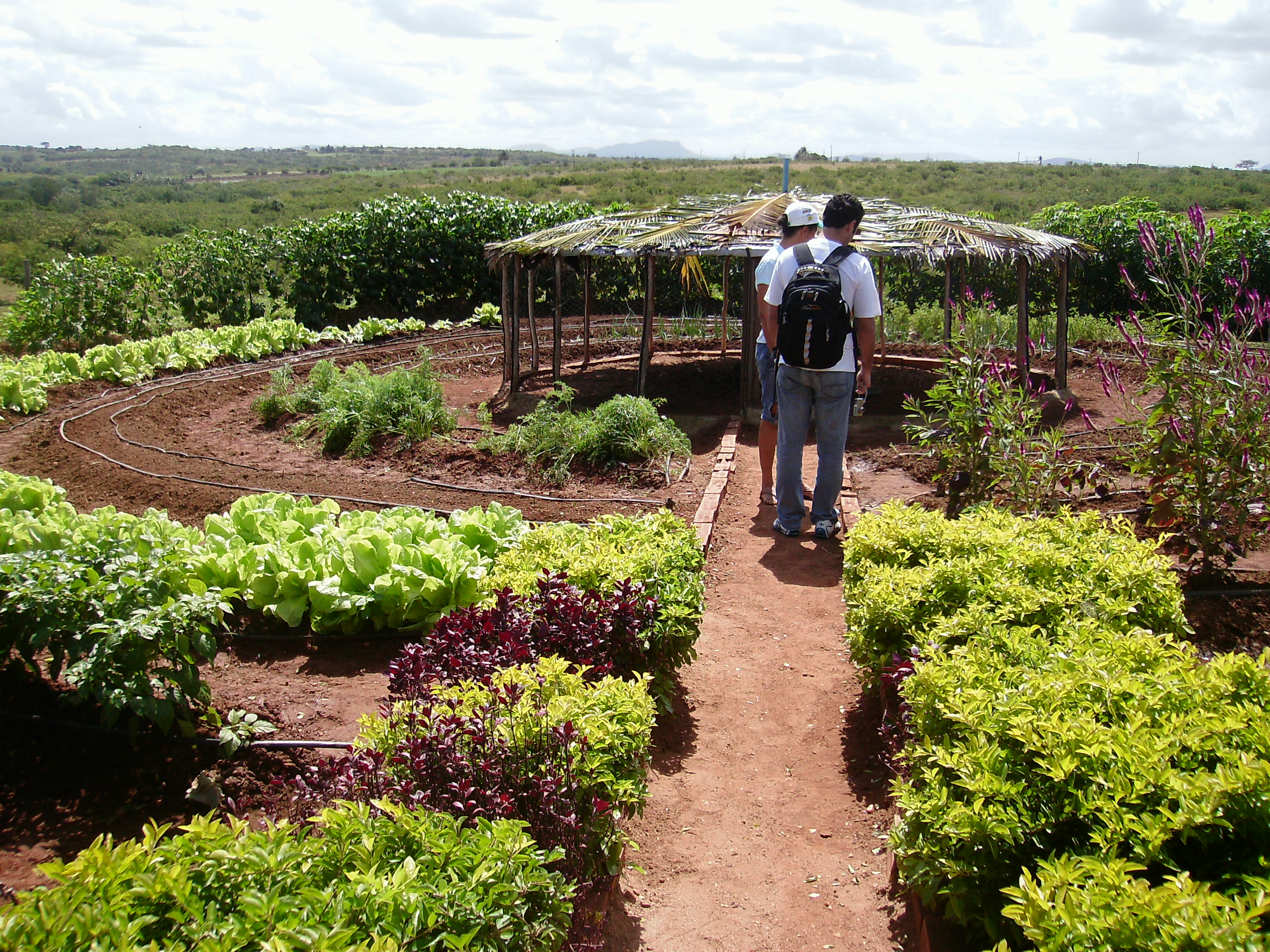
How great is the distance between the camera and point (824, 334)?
201 inches

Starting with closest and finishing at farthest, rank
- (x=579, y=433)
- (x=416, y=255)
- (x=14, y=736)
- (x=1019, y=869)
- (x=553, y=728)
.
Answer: (x=1019, y=869), (x=553, y=728), (x=14, y=736), (x=579, y=433), (x=416, y=255)

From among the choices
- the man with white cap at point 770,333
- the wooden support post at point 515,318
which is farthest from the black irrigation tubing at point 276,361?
the man with white cap at point 770,333

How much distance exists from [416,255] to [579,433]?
11.5 meters

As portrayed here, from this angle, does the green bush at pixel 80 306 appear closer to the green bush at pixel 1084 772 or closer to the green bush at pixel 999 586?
the green bush at pixel 999 586

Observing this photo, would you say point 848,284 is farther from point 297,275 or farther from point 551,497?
point 297,275

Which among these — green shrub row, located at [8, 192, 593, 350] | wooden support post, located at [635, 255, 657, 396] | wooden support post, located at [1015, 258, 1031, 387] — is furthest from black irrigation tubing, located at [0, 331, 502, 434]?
wooden support post, located at [1015, 258, 1031, 387]

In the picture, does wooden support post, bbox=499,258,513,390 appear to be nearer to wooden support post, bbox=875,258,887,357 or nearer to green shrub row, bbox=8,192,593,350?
wooden support post, bbox=875,258,887,357

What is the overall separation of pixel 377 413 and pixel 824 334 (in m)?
4.94

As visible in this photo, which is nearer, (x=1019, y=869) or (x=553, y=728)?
(x=1019, y=869)

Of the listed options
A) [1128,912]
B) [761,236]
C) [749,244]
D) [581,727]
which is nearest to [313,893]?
[581,727]

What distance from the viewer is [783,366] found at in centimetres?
538

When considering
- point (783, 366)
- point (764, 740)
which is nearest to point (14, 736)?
point (764, 740)

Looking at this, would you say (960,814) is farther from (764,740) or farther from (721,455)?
(721,455)

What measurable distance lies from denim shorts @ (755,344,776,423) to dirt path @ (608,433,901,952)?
1365 mm
